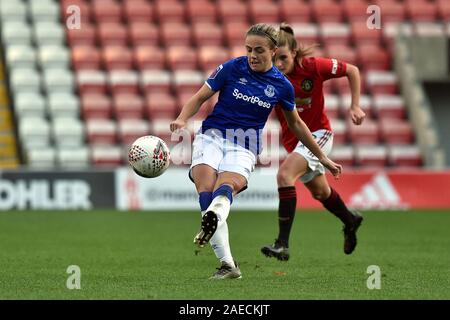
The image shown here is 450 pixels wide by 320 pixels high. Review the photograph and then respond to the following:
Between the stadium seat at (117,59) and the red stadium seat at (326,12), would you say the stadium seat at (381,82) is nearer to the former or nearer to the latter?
the red stadium seat at (326,12)

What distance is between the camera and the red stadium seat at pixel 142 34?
21.7m

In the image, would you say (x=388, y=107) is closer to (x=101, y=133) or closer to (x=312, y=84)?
(x=101, y=133)

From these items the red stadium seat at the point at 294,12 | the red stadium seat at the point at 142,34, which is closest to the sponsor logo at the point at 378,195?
the red stadium seat at the point at 294,12

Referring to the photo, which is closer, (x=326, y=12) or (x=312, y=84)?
(x=312, y=84)

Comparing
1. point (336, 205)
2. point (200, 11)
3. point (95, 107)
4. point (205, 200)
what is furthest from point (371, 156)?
point (205, 200)

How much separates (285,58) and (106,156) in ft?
34.8

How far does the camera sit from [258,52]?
7473 millimetres

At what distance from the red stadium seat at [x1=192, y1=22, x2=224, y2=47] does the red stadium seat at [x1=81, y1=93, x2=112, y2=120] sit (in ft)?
8.33

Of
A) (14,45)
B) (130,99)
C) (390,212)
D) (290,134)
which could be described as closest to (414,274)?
(290,134)

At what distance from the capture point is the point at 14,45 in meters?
21.1

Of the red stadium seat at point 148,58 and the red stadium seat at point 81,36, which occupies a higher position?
the red stadium seat at point 81,36
